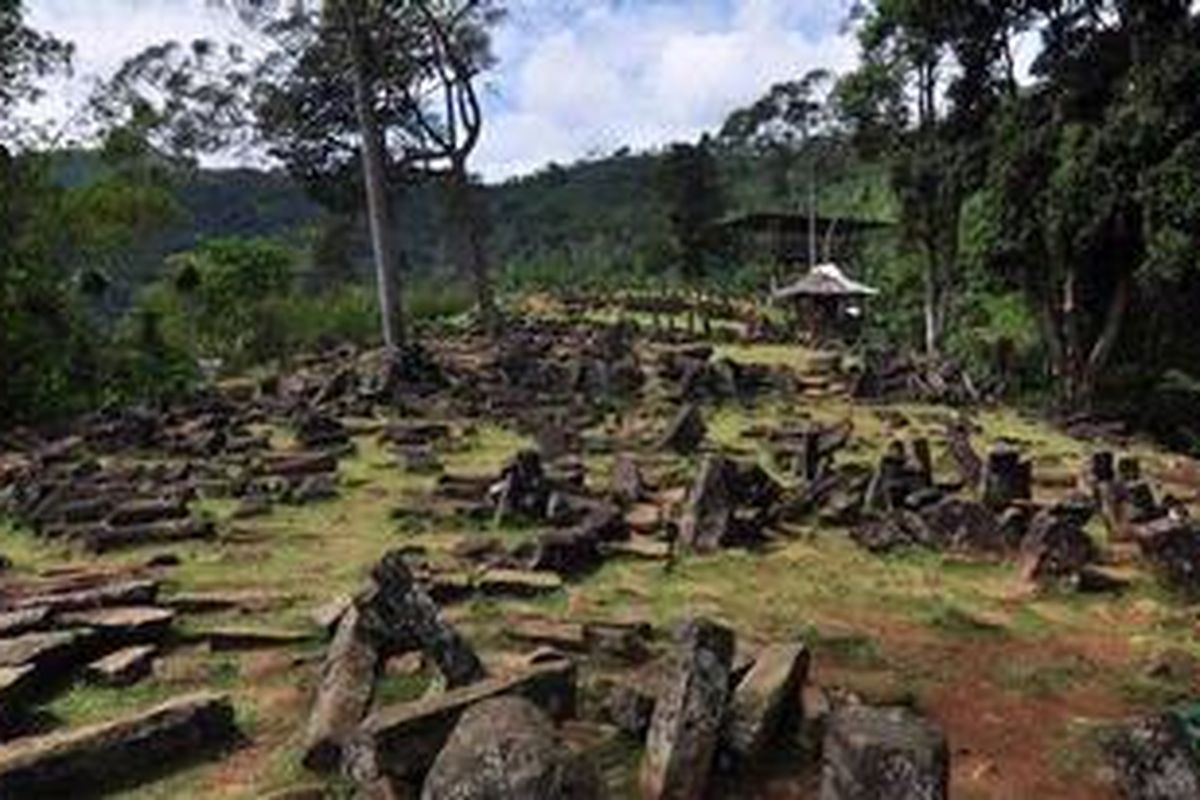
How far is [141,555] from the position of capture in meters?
10.3

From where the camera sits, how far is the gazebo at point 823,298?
3388 cm

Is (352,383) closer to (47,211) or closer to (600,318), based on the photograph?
(47,211)

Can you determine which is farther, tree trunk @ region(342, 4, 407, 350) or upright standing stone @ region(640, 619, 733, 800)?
tree trunk @ region(342, 4, 407, 350)

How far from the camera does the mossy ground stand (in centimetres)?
613

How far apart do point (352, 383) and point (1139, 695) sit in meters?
14.2

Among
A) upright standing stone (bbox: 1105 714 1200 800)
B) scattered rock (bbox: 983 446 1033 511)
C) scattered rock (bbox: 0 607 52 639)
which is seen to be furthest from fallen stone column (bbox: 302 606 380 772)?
scattered rock (bbox: 983 446 1033 511)

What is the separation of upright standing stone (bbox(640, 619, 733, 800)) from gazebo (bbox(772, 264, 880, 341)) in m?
27.5

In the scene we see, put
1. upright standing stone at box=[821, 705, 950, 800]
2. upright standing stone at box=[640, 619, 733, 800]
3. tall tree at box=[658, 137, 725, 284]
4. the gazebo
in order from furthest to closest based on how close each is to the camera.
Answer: tall tree at box=[658, 137, 725, 284] → the gazebo → upright standing stone at box=[640, 619, 733, 800] → upright standing stone at box=[821, 705, 950, 800]

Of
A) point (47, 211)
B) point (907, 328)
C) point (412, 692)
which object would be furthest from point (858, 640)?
point (907, 328)

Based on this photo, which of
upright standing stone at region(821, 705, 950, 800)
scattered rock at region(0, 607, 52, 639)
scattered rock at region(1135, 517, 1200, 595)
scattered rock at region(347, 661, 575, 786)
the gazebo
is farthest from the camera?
the gazebo

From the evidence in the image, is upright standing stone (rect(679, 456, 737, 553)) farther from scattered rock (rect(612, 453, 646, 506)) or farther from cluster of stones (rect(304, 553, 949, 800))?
cluster of stones (rect(304, 553, 949, 800))

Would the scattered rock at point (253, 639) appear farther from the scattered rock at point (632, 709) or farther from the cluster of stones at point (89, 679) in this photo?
the scattered rock at point (632, 709)

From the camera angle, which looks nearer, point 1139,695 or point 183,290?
point 1139,695

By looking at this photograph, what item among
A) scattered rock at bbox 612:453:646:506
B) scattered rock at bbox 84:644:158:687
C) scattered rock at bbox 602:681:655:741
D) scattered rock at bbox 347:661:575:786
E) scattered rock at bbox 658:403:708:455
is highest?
scattered rock at bbox 347:661:575:786
